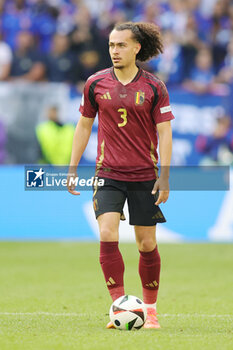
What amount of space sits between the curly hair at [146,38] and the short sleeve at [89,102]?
0.49 meters

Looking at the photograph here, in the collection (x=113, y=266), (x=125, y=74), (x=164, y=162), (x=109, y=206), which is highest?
(x=125, y=74)

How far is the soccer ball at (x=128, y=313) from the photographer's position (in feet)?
17.9

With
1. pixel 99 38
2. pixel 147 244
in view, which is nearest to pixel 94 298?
pixel 147 244

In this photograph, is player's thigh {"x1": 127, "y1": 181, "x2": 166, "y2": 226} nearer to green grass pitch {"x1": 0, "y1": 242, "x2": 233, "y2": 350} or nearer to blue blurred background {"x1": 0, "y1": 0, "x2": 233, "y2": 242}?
green grass pitch {"x1": 0, "y1": 242, "x2": 233, "y2": 350}

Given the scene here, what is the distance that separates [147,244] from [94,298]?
1.93 m

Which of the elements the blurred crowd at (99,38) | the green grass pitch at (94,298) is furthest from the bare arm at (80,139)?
the blurred crowd at (99,38)

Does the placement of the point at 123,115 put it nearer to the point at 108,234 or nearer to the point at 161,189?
the point at 161,189

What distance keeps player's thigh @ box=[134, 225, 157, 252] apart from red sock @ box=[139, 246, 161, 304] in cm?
7

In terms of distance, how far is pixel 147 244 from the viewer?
5871 millimetres

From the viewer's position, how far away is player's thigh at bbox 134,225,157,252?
19.1 feet

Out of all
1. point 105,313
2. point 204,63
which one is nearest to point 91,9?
point 204,63

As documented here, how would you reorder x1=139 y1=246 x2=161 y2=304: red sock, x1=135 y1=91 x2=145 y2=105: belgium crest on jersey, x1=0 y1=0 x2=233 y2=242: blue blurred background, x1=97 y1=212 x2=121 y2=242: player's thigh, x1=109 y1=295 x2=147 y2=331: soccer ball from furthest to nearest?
1. x1=0 y1=0 x2=233 y2=242: blue blurred background
2. x1=139 y1=246 x2=161 y2=304: red sock
3. x1=135 y1=91 x2=145 y2=105: belgium crest on jersey
4. x1=97 y1=212 x2=121 y2=242: player's thigh
5. x1=109 y1=295 x2=147 y2=331: soccer ball

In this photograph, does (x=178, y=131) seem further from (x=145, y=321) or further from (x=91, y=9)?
(x=145, y=321)

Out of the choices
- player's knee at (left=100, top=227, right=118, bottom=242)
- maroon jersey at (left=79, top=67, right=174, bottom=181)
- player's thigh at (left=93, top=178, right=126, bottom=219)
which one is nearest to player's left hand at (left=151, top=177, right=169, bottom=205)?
maroon jersey at (left=79, top=67, right=174, bottom=181)
